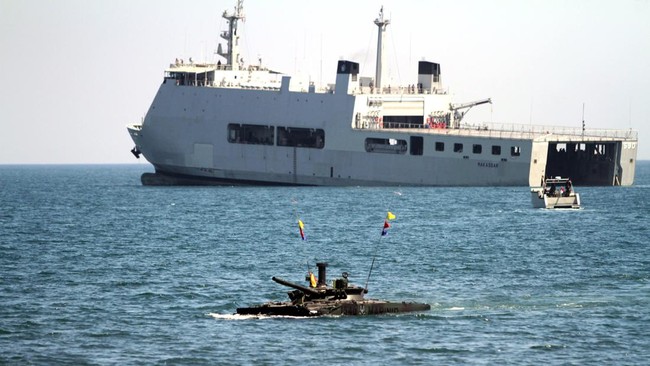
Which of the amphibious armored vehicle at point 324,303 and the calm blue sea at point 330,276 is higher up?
the amphibious armored vehicle at point 324,303

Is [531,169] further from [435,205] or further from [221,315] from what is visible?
[221,315]

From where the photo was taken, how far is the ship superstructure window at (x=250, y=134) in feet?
320

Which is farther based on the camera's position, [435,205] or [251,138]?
[251,138]

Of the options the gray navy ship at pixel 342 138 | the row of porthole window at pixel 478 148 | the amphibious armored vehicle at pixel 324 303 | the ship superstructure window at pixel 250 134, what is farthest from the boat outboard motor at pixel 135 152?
the amphibious armored vehicle at pixel 324 303

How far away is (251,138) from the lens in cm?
9819

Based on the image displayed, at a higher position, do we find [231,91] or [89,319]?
[231,91]

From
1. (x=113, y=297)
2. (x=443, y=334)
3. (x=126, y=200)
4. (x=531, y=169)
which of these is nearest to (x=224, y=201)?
(x=126, y=200)

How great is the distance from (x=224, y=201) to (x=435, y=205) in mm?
14596

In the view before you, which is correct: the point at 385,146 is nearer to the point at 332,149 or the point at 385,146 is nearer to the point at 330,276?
the point at 332,149

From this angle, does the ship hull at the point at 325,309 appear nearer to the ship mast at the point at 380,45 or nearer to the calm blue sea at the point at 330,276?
the calm blue sea at the point at 330,276

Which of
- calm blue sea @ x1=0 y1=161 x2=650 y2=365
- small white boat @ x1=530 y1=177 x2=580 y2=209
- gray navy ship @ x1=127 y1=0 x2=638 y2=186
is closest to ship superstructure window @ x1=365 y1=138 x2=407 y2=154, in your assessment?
gray navy ship @ x1=127 y1=0 x2=638 y2=186

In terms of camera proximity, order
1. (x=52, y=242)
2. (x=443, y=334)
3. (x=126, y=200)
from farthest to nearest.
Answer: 1. (x=126, y=200)
2. (x=52, y=242)
3. (x=443, y=334)

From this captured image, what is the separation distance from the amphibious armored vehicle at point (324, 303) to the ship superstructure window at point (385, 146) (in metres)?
57.2

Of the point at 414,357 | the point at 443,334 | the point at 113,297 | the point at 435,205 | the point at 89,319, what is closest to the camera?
the point at 414,357
